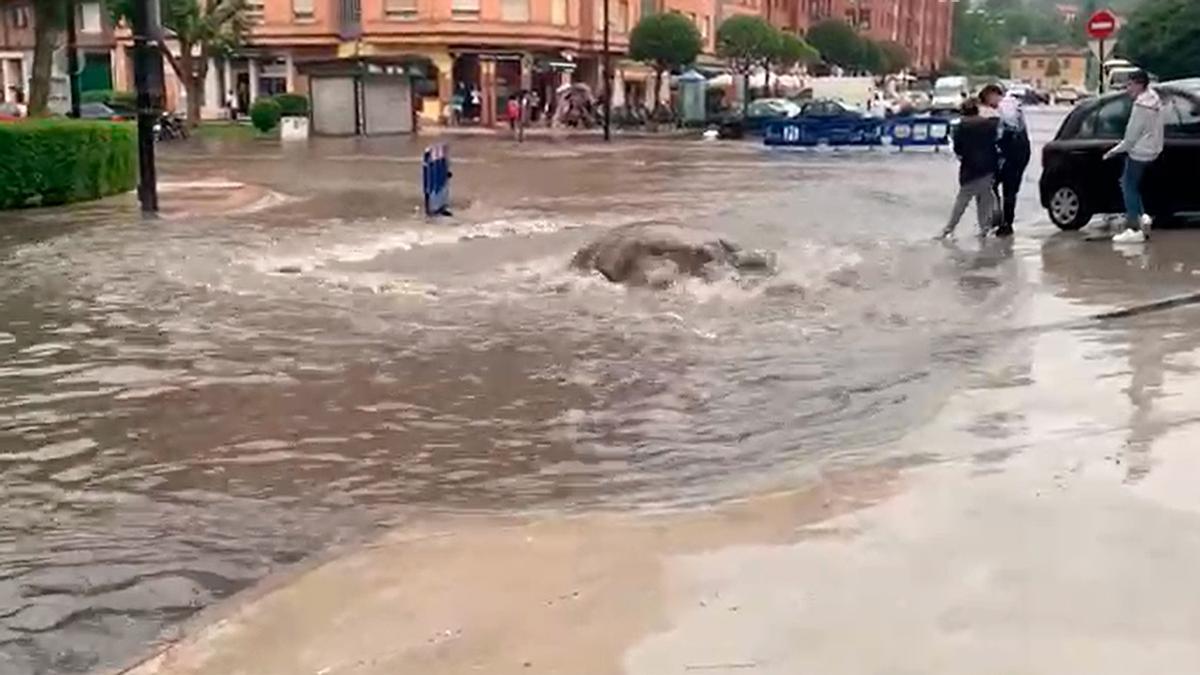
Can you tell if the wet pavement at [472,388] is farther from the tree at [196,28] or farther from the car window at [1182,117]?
the tree at [196,28]

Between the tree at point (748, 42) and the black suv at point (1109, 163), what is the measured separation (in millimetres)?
50724

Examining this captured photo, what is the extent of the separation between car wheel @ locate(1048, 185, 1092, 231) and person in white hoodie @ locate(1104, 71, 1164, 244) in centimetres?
141

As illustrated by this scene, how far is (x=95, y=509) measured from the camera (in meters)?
6.56

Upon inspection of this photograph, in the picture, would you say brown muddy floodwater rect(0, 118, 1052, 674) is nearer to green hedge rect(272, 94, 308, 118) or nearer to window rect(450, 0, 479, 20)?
green hedge rect(272, 94, 308, 118)

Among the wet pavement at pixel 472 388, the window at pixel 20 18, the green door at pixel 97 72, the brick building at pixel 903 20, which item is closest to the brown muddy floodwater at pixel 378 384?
the wet pavement at pixel 472 388

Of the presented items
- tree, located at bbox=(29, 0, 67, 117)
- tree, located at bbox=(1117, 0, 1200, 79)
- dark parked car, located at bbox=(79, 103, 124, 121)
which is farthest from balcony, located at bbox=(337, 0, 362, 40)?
tree, located at bbox=(29, 0, 67, 117)

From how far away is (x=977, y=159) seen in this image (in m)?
15.7

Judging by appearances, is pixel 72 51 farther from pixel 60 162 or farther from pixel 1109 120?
pixel 1109 120

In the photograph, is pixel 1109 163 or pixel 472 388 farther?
pixel 1109 163

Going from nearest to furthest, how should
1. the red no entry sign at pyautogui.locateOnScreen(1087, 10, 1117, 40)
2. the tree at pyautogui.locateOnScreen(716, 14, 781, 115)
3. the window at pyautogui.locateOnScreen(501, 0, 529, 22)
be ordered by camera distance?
the red no entry sign at pyautogui.locateOnScreen(1087, 10, 1117, 40)
the window at pyautogui.locateOnScreen(501, 0, 529, 22)
the tree at pyautogui.locateOnScreen(716, 14, 781, 115)

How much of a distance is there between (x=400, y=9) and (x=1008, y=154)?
164ft

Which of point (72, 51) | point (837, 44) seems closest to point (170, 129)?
point (72, 51)

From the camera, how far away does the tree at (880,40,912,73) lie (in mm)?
101312

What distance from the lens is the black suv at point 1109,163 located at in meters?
15.1
